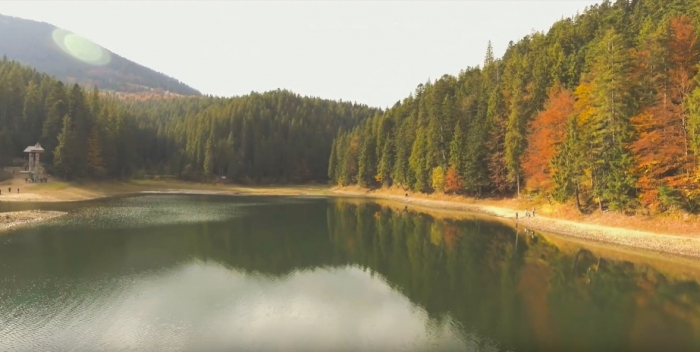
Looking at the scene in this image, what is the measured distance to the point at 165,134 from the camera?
506ft

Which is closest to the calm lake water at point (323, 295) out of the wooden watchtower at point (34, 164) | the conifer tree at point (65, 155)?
the wooden watchtower at point (34, 164)

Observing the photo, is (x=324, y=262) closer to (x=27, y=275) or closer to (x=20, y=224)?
(x=27, y=275)

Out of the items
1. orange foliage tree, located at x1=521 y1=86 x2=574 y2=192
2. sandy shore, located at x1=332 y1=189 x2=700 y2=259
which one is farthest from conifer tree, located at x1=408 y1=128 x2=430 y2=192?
orange foliage tree, located at x1=521 y1=86 x2=574 y2=192

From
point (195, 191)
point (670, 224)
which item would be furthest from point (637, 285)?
point (195, 191)

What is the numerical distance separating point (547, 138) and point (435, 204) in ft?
91.2

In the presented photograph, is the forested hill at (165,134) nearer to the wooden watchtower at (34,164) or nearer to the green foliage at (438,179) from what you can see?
the wooden watchtower at (34,164)

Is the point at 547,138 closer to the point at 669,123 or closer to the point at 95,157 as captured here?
the point at 669,123

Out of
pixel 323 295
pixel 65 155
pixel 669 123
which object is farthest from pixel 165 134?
pixel 669 123

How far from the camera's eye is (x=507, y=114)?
232 feet

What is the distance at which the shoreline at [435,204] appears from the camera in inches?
1380

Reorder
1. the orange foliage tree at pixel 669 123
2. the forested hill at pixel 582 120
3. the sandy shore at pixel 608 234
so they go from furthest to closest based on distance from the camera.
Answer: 1. the forested hill at pixel 582 120
2. the orange foliage tree at pixel 669 123
3. the sandy shore at pixel 608 234

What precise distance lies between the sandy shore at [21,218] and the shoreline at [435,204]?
44 cm

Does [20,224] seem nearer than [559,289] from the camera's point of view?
No

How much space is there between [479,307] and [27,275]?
26.1 meters
